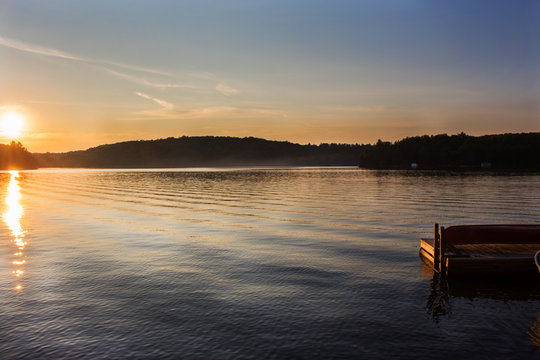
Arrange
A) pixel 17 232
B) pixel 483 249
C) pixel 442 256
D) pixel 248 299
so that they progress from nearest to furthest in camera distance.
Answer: pixel 248 299
pixel 442 256
pixel 483 249
pixel 17 232

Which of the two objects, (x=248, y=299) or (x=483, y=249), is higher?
(x=483, y=249)

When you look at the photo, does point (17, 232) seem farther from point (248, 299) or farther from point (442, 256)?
point (442, 256)

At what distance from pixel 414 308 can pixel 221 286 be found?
8.25 metres

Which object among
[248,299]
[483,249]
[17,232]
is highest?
[483,249]

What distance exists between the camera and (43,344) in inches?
496

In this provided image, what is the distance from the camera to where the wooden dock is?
19.5 metres

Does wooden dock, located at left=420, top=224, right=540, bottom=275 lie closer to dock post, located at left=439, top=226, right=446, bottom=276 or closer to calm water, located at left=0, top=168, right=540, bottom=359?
dock post, located at left=439, top=226, right=446, bottom=276

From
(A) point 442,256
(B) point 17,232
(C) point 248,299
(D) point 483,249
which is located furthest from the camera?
(B) point 17,232

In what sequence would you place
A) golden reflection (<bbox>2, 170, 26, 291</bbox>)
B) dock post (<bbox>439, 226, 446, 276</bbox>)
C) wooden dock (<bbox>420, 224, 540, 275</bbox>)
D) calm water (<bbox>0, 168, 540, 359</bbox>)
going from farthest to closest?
golden reflection (<bbox>2, 170, 26, 291</bbox>) < dock post (<bbox>439, 226, 446, 276</bbox>) < wooden dock (<bbox>420, 224, 540, 275</bbox>) < calm water (<bbox>0, 168, 540, 359</bbox>)

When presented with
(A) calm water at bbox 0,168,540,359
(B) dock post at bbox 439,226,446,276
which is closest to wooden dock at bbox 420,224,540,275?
(B) dock post at bbox 439,226,446,276

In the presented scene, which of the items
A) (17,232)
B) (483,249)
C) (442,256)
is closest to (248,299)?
(442,256)

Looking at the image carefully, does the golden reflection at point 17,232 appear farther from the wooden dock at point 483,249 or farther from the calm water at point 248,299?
the wooden dock at point 483,249

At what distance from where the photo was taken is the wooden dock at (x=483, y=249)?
63.8 feet

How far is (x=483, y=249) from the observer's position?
22219mm
